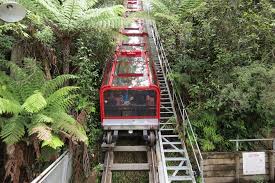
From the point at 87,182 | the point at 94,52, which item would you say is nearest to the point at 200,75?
the point at 94,52

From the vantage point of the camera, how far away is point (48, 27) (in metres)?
9.26

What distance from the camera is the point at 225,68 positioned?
37.4 ft

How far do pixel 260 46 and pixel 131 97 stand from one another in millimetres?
4995

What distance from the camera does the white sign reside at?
10.6 meters

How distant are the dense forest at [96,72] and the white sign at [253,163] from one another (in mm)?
701

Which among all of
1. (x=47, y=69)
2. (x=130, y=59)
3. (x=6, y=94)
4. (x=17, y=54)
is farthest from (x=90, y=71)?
(x=6, y=94)

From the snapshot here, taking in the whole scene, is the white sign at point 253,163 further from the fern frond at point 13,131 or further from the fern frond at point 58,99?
the fern frond at point 13,131

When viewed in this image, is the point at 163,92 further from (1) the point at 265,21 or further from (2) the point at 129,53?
(1) the point at 265,21

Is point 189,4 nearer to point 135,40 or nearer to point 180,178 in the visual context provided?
point 135,40

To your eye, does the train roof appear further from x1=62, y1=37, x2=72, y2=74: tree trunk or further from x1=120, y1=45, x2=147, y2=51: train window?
x1=62, y1=37, x2=72, y2=74: tree trunk

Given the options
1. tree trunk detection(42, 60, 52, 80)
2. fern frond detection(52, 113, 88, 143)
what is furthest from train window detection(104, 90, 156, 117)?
fern frond detection(52, 113, 88, 143)

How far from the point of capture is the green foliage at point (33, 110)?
6.60 metres

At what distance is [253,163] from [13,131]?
24.5 ft

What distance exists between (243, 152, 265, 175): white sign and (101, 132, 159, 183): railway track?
291 centimetres
